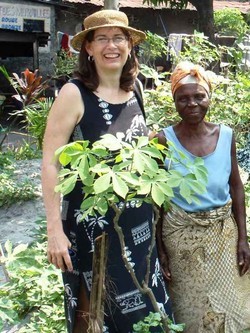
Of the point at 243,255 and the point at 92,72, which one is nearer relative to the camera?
the point at 92,72

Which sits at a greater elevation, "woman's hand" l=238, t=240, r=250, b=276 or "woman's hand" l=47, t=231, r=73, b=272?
"woman's hand" l=47, t=231, r=73, b=272

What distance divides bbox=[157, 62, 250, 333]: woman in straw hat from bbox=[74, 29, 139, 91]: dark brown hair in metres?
0.18

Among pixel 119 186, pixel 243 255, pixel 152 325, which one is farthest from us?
pixel 243 255

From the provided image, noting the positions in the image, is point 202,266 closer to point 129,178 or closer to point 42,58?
point 129,178

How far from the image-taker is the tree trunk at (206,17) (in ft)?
35.6

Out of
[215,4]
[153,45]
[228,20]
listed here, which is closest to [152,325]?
[153,45]

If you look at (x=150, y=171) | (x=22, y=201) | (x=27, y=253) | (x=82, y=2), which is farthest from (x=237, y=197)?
(x=82, y=2)

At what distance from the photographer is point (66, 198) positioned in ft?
7.09

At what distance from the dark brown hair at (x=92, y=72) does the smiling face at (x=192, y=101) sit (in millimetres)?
196

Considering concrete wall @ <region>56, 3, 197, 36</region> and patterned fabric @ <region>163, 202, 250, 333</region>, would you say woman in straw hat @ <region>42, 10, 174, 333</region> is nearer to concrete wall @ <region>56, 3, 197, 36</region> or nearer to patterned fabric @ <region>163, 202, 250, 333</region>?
patterned fabric @ <region>163, 202, 250, 333</region>

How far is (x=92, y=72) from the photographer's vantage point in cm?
216

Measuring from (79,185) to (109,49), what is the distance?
51cm

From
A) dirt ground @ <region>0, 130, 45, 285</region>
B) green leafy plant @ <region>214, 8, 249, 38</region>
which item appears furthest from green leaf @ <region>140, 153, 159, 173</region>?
green leafy plant @ <region>214, 8, 249, 38</region>

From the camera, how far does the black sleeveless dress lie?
6.89 ft
